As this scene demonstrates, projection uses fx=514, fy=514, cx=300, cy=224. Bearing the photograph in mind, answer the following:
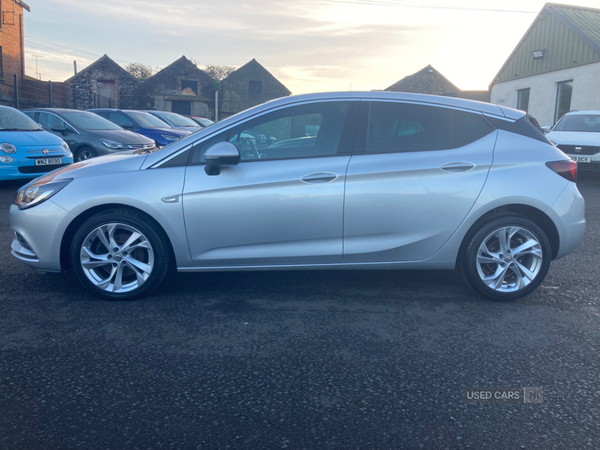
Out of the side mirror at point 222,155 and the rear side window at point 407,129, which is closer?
the side mirror at point 222,155

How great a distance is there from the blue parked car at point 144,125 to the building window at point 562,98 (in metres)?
17.4

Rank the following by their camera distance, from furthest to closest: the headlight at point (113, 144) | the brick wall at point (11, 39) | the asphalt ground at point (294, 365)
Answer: the brick wall at point (11, 39)
the headlight at point (113, 144)
the asphalt ground at point (294, 365)

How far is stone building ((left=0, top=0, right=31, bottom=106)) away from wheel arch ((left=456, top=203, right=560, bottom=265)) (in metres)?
31.0

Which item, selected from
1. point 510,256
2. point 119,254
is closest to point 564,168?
point 510,256

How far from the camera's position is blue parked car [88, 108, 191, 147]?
1451 cm

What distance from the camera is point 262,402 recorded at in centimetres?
259

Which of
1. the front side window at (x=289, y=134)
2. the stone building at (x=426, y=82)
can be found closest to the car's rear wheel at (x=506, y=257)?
the front side window at (x=289, y=134)

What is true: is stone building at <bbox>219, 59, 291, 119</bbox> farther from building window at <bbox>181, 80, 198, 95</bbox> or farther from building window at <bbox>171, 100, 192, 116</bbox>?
building window at <bbox>171, 100, 192, 116</bbox>

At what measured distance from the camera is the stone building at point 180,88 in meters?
45.5

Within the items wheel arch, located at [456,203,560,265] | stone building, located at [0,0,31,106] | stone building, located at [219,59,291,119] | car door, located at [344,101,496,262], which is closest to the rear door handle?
car door, located at [344,101,496,262]

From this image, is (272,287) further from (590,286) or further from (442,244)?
(590,286)

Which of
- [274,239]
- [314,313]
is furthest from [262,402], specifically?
[274,239]

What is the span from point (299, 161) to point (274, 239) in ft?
2.05

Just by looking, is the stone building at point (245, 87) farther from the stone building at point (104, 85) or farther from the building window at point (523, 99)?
the building window at point (523, 99)
